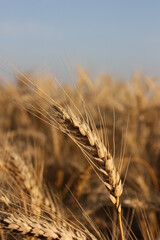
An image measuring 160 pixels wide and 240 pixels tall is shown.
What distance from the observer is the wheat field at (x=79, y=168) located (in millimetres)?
1224

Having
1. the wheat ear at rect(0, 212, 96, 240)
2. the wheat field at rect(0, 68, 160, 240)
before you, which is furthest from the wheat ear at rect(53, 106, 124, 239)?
the wheat ear at rect(0, 212, 96, 240)

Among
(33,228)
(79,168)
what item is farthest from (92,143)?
(79,168)

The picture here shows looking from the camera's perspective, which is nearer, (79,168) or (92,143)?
(92,143)

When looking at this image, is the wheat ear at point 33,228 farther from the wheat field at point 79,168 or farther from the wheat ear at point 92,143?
the wheat ear at point 92,143

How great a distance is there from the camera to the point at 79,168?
9.21 ft

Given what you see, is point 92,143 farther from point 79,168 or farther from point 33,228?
point 79,168

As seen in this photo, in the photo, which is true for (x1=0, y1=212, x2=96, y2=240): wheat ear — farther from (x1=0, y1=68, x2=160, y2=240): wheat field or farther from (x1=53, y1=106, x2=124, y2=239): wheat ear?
(x1=53, y1=106, x2=124, y2=239): wheat ear

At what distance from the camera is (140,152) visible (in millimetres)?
3377

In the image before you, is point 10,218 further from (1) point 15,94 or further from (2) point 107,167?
(1) point 15,94

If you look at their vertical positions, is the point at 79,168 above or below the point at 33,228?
below

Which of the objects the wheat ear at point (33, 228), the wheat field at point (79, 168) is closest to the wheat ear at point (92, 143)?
the wheat field at point (79, 168)

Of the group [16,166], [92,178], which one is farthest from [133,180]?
[16,166]

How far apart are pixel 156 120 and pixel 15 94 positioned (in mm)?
1447

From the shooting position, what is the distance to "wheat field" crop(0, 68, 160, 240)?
48.2 inches
